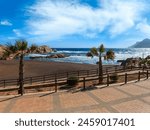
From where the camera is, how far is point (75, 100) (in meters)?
13.2

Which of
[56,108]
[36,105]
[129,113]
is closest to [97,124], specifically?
[129,113]

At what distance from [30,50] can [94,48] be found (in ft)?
25.5

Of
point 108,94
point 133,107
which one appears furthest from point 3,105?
point 133,107

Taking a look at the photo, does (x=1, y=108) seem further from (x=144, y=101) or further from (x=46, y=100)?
(x=144, y=101)

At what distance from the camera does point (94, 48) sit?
2395 centimetres

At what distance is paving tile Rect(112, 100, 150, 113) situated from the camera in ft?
36.1

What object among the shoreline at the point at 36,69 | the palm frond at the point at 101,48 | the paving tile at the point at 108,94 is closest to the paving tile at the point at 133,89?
the paving tile at the point at 108,94

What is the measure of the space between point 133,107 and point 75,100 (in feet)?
10.4

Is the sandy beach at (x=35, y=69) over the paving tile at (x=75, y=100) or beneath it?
over

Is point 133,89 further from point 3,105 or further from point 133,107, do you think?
point 3,105

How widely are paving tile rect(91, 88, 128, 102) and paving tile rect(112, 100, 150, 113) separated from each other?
124 cm

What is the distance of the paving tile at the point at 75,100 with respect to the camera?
12.3 meters

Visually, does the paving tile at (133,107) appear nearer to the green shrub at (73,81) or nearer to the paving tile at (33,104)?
the paving tile at (33,104)

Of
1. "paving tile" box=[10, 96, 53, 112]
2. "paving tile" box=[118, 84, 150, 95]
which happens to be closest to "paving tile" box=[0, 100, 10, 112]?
"paving tile" box=[10, 96, 53, 112]
